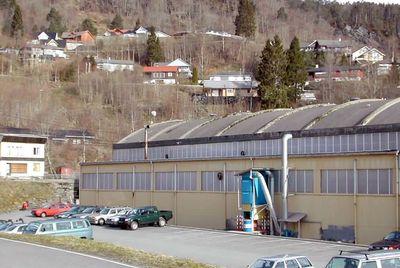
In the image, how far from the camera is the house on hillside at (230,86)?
405 ft

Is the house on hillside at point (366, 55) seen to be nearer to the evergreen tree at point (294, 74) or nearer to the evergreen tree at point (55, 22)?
the evergreen tree at point (294, 74)

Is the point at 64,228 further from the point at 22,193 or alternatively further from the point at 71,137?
the point at 71,137

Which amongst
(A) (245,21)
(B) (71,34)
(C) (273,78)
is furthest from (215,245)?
(B) (71,34)

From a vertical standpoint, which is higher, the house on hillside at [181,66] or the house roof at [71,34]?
the house roof at [71,34]

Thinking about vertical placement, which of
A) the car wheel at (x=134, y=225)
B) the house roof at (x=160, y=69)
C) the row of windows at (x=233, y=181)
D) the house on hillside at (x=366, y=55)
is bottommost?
the car wheel at (x=134, y=225)

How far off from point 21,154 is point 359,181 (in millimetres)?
50246

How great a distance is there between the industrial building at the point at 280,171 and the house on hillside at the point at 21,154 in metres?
17.6

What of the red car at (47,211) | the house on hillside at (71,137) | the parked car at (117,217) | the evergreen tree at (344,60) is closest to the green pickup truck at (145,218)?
the parked car at (117,217)

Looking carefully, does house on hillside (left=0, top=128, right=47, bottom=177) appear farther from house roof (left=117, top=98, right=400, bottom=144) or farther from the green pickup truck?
the green pickup truck

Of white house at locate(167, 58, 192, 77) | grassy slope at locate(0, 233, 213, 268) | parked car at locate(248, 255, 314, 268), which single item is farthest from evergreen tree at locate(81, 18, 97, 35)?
parked car at locate(248, 255, 314, 268)

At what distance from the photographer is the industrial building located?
35719 mm

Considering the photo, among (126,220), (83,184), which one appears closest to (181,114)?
(83,184)

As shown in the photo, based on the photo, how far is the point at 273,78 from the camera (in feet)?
316

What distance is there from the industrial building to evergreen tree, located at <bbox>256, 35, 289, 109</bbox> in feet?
106
